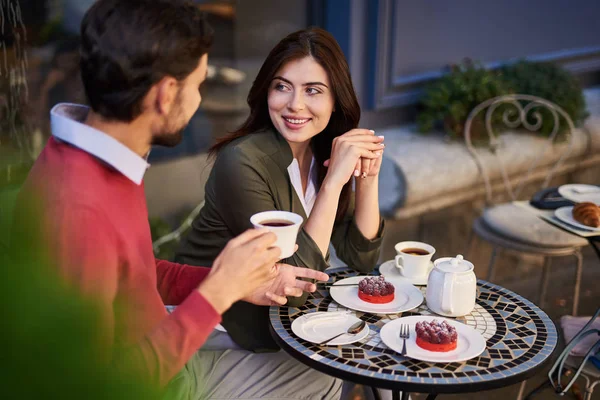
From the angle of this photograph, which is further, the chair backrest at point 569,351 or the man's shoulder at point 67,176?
the chair backrest at point 569,351

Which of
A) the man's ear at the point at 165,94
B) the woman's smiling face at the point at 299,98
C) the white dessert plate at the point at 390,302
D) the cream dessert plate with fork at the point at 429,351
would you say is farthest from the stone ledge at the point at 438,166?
the man's ear at the point at 165,94

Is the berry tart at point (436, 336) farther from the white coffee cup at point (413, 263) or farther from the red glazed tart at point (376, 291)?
the white coffee cup at point (413, 263)

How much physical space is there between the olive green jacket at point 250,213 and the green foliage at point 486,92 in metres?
2.30

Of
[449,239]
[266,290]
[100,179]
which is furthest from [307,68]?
[449,239]

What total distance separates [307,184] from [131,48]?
1242 millimetres

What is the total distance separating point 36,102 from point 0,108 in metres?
0.39

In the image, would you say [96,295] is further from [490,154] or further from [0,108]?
[490,154]

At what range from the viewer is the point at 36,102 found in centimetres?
338

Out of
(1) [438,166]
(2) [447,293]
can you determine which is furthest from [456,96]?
(2) [447,293]

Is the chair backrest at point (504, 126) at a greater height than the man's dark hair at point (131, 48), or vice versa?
the man's dark hair at point (131, 48)

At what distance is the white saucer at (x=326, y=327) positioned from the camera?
172 centimetres

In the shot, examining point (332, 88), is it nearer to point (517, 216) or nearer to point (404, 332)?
point (404, 332)

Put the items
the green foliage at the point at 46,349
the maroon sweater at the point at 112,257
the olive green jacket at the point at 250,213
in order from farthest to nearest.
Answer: the olive green jacket at the point at 250,213 < the maroon sweater at the point at 112,257 < the green foliage at the point at 46,349

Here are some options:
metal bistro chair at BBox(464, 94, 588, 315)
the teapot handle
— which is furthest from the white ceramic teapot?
metal bistro chair at BBox(464, 94, 588, 315)
